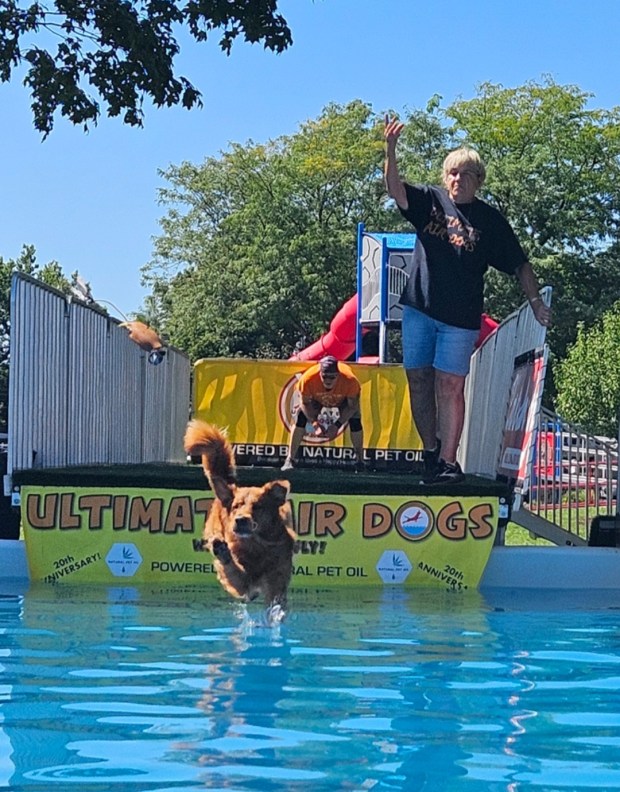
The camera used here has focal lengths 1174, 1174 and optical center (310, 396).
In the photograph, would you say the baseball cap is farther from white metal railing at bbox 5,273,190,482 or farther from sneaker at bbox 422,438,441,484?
sneaker at bbox 422,438,441,484

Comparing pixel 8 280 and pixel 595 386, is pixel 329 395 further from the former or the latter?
pixel 8 280

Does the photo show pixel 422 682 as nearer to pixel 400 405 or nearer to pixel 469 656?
pixel 469 656

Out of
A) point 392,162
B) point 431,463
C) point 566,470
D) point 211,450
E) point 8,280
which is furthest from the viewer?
point 8,280

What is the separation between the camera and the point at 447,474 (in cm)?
771

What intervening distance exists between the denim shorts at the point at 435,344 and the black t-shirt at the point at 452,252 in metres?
0.06

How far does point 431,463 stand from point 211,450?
5.79 feet

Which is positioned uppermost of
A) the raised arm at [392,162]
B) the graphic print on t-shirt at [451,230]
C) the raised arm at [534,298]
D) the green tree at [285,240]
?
the green tree at [285,240]

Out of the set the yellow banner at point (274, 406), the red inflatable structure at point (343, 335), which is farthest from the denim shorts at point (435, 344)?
the red inflatable structure at point (343, 335)

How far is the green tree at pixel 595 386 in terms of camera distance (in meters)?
31.1

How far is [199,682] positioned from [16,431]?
3.47m

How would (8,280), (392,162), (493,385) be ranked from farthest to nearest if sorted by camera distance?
(8,280), (493,385), (392,162)

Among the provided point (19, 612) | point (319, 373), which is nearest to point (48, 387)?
point (19, 612)

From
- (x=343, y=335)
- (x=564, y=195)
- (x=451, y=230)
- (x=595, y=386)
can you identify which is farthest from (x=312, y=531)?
(x=564, y=195)

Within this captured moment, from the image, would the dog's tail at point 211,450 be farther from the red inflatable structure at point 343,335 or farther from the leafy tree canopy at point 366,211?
the leafy tree canopy at point 366,211
